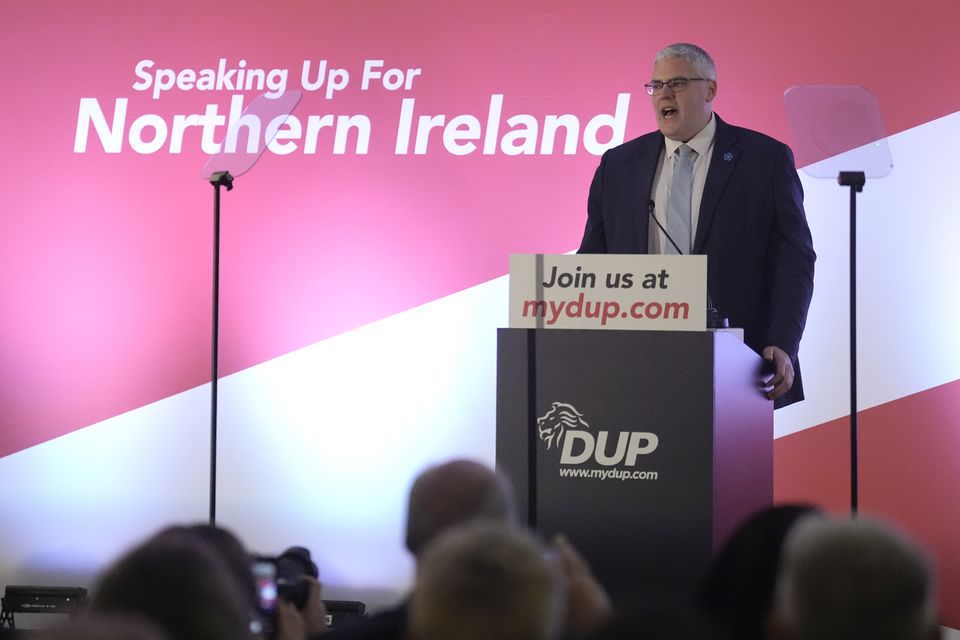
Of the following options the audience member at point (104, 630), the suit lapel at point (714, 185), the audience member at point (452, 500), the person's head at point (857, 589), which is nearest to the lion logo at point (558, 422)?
the audience member at point (452, 500)

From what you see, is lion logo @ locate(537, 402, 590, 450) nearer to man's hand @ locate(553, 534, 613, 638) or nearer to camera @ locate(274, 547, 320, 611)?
camera @ locate(274, 547, 320, 611)

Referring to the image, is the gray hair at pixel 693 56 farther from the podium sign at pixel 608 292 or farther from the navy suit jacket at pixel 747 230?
the podium sign at pixel 608 292

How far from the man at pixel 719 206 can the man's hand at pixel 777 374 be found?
285 millimetres

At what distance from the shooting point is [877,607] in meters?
1.36

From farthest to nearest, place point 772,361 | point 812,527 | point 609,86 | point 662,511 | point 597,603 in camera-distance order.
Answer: point 609,86, point 772,361, point 662,511, point 597,603, point 812,527

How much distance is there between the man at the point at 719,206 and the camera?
142 inches

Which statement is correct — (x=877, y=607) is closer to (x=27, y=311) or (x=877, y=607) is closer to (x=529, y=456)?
(x=529, y=456)

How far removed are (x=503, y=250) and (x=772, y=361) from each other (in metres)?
2.03

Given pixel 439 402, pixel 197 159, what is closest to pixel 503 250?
pixel 439 402

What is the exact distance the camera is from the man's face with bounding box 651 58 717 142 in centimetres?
364

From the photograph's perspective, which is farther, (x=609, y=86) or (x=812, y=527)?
(x=609, y=86)

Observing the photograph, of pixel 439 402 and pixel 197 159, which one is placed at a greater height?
pixel 197 159

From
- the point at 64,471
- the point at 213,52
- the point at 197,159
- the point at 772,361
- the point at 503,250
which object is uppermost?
the point at 213,52

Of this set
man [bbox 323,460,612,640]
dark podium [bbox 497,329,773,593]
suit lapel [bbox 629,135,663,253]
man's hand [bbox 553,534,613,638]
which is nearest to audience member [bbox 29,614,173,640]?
man [bbox 323,460,612,640]
